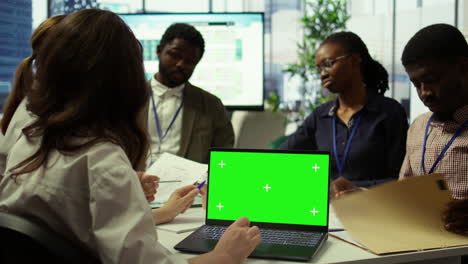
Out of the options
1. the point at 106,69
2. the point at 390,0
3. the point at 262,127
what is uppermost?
the point at 390,0

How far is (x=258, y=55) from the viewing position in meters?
3.33

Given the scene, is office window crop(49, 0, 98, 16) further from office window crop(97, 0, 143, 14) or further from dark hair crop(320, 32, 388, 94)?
dark hair crop(320, 32, 388, 94)

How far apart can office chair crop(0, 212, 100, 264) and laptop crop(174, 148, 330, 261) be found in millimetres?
535

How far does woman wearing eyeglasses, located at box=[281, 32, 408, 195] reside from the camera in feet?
7.79

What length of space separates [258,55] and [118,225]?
8.30 ft

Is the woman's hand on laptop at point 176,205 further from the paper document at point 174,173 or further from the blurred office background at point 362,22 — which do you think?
the blurred office background at point 362,22

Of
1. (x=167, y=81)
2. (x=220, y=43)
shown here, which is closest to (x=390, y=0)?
(x=220, y=43)

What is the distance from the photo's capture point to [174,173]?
1.96 m

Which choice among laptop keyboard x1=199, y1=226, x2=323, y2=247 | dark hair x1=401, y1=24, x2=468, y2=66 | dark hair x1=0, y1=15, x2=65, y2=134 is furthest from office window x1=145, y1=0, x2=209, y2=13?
laptop keyboard x1=199, y1=226, x2=323, y2=247

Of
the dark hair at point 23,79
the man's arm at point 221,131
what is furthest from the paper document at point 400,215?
the man's arm at point 221,131

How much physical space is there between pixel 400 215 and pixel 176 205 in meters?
0.72

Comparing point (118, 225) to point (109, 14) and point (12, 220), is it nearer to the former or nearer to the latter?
point (12, 220)

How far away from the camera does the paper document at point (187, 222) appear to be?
154 cm

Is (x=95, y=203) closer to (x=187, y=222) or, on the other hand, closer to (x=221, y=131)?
(x=187, y=222)
